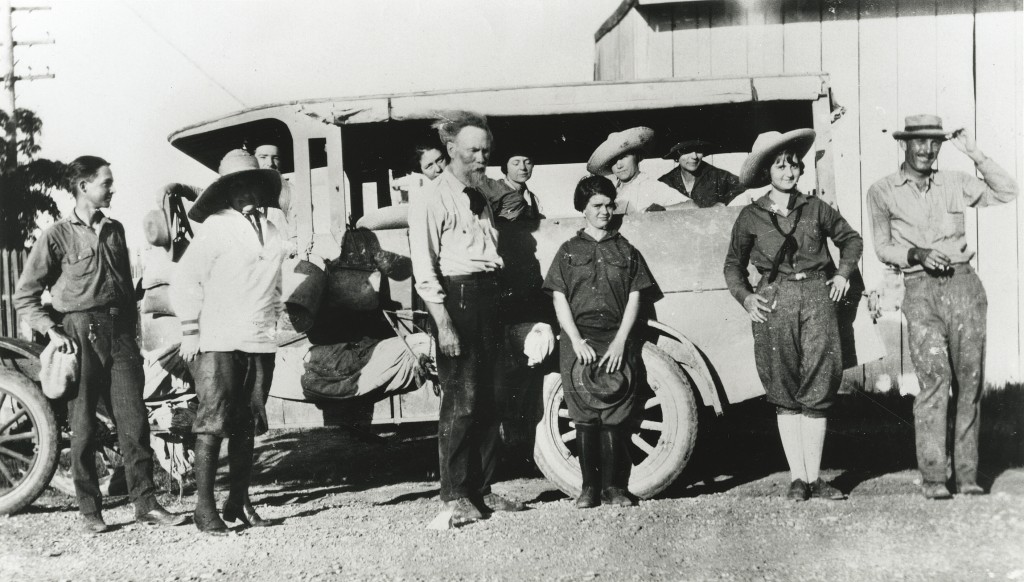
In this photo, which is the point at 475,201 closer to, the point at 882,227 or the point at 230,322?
the point at 230,322

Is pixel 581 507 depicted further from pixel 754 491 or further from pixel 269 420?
pixel 269 420

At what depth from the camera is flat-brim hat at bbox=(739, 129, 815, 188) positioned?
168 inches

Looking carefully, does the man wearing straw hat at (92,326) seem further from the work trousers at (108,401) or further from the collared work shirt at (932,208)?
the collared work shirt at (932,208)

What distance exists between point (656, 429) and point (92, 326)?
118 inches

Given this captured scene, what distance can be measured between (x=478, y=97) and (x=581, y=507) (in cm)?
228

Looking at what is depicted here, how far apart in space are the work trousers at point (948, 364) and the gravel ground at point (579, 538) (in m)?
0.22

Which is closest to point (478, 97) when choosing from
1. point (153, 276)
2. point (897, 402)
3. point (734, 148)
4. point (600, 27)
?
point (153, 276)

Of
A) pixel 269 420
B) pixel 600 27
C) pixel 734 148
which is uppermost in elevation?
pixel 600 27

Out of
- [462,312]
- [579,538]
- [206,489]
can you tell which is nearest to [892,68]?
[462,312]

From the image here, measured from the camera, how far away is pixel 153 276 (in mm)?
4730

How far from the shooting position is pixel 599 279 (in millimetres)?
4246

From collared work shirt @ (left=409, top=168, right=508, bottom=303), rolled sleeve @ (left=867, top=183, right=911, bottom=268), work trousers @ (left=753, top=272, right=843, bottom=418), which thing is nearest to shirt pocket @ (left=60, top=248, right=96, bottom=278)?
collared work shirt @ (left=409, top=168, right=508, bottom=303)

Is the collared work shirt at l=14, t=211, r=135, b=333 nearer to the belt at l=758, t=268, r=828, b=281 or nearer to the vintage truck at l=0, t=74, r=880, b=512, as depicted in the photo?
the vintage truck at l=0, t=74, r=880, b=512

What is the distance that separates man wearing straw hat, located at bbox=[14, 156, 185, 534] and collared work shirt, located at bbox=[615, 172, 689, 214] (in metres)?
2.85
